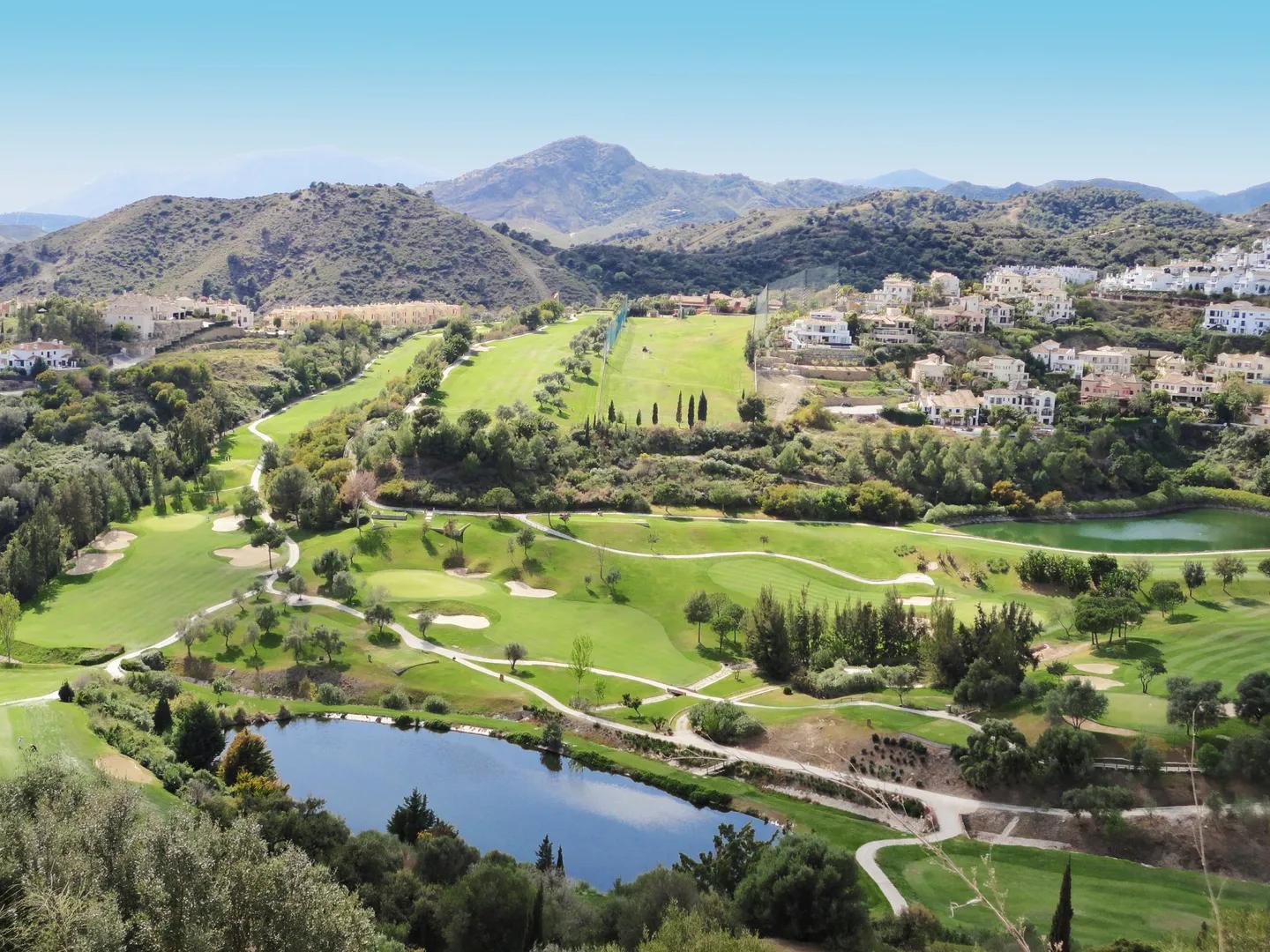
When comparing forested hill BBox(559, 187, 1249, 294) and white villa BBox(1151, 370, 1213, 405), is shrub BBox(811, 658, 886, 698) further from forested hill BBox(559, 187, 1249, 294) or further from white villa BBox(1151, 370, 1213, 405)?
forested hill BBox(559, 187, 1249, 294)

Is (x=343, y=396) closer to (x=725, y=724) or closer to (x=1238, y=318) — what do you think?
(x=725, y=724)

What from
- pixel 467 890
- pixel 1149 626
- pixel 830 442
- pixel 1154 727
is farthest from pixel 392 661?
pixel 830 442

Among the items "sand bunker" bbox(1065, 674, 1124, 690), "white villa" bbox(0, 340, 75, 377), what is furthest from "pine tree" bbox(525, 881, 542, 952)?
"white villa" bbox(0, 340, 75, 377)

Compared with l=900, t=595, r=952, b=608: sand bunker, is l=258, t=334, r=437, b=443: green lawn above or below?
above

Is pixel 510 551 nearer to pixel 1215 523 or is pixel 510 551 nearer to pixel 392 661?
pixel 392 661

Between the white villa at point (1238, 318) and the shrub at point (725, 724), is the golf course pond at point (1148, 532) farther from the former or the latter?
the white villa at point (1238, 318)

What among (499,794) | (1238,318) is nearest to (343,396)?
(499,794)
